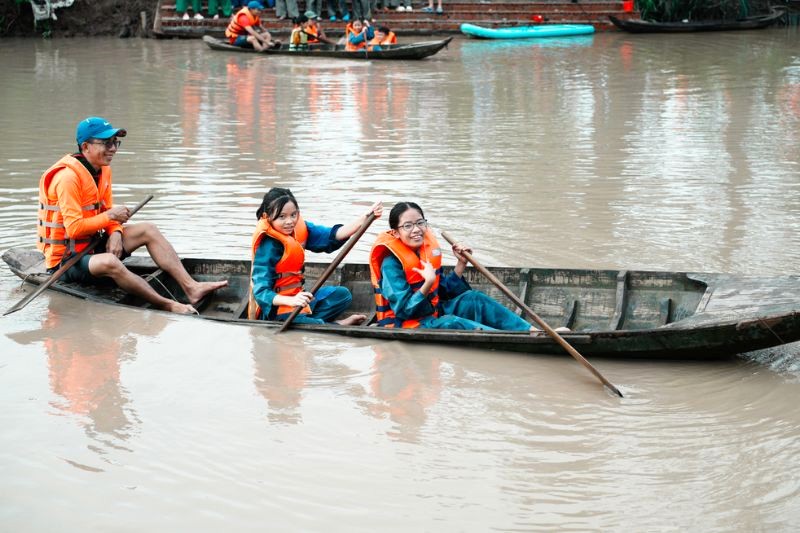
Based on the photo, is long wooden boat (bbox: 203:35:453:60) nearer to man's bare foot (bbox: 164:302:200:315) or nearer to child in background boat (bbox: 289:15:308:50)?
child in background boat (bbox: 289:15:308:50)

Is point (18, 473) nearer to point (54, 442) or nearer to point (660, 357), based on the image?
point (54, 442)

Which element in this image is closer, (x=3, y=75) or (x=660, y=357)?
(x=660, y=357)

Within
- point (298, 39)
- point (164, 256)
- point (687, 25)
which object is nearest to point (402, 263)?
point (164, 256)

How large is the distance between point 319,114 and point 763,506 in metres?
9.89

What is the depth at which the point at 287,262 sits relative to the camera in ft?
20.1

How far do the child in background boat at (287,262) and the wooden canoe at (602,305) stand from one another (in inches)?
5.9

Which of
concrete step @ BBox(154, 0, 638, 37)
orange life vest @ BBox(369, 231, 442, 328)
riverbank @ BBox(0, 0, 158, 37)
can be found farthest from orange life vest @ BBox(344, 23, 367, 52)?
orange life vest @ BBox(369, 231, 442, 328)

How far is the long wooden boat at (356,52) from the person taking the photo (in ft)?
60.9

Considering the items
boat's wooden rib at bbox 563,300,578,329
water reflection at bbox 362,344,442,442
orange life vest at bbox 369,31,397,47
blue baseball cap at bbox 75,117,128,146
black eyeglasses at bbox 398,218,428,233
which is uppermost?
orange life vest at bbox 369,31,397,47

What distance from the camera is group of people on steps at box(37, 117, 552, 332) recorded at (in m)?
5.83

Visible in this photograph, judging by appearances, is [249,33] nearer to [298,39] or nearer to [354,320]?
[298,39]

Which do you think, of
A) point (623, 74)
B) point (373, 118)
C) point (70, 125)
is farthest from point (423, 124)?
point (623, 74)

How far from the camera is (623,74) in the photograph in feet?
54.4

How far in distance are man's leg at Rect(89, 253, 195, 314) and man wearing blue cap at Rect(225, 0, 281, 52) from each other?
13.5 metres
